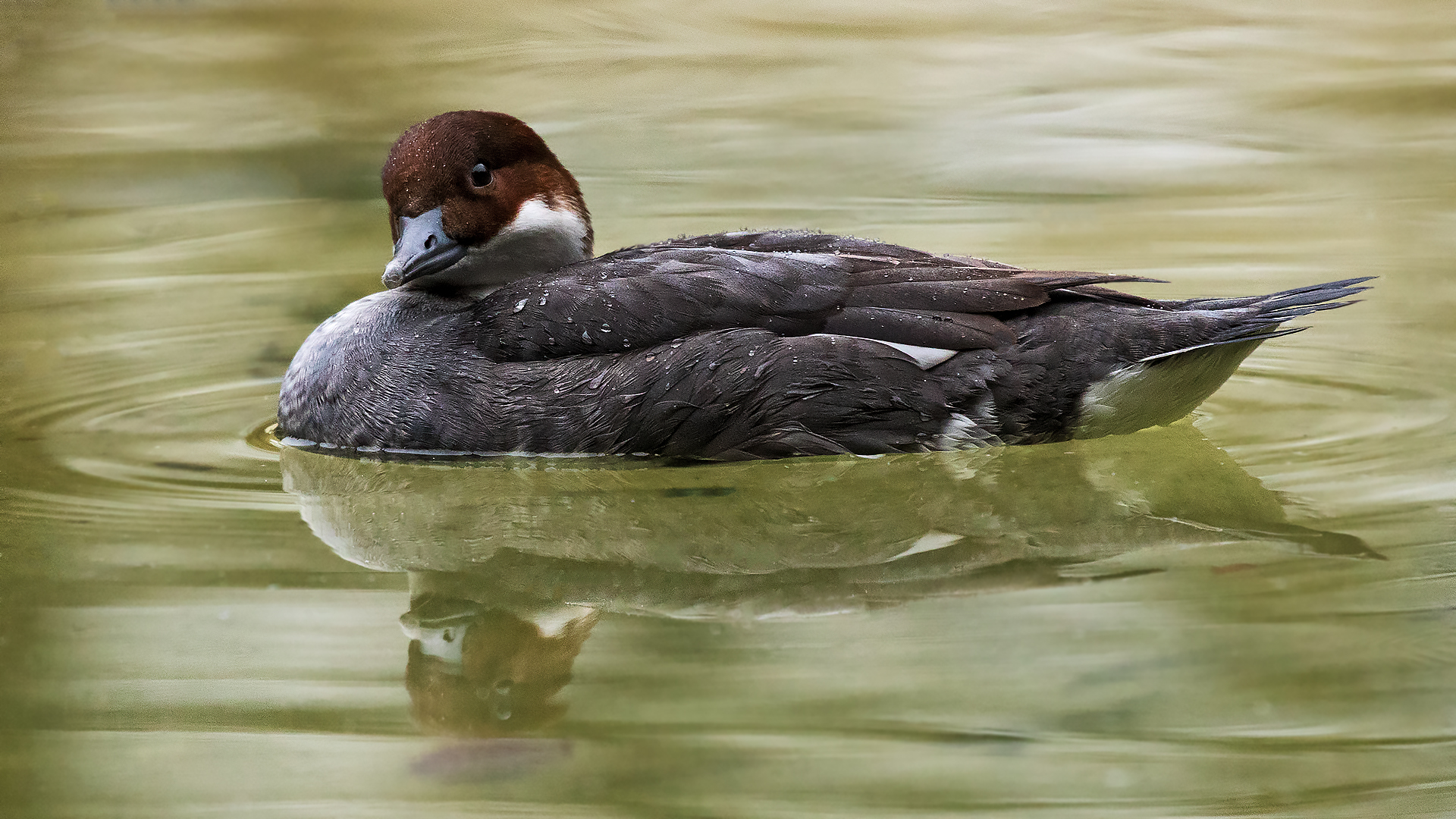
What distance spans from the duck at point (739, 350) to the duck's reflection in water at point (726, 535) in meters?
0.12

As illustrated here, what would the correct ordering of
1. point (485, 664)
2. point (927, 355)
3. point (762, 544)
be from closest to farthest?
point (485, 664) → point (762, 544) → point (927, 355)

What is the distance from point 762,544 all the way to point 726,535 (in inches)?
5.1

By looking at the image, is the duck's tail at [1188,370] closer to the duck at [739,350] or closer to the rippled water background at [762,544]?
the duck at [739,350]

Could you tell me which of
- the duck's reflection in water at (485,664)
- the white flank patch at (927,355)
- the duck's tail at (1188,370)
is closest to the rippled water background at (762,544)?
the duck's reflection in water at (485,664)

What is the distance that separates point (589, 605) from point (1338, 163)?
20.0ft

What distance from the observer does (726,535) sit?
15.3ft

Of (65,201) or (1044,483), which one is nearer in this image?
(1044,483)

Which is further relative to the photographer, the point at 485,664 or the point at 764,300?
the point at 764,300

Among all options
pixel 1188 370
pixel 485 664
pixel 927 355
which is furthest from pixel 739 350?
pixel 485 664

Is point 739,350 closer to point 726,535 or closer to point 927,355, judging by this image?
point 927,355

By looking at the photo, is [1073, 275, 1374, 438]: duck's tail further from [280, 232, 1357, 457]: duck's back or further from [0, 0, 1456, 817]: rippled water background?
[0, 0, 1456, 817]: rippled water background

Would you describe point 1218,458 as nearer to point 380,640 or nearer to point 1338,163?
point 380,640

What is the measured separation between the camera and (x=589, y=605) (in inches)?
163

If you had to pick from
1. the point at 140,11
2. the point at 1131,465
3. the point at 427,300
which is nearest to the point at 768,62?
the point at 140,11
